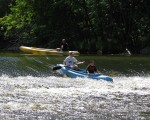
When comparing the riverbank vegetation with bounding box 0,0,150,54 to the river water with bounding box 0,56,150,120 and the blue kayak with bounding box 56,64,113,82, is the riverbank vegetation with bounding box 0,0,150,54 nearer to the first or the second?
the blue kayak with bounding box 56,64,113,82

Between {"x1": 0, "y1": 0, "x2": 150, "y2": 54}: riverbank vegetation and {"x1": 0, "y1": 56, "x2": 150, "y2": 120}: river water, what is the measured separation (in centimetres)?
2532

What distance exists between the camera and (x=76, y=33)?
51562 millimetres

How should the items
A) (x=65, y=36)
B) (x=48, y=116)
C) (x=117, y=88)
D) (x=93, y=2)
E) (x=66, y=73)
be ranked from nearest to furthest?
(x=48, y=116)
(x=117, y=88)
(x=66, y=73)
(x=93, y=2)
(x=65, y=36)

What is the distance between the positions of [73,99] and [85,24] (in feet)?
119

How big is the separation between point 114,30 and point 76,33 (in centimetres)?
542

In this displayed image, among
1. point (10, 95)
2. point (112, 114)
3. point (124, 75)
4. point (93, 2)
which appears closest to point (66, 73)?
point (124, 75)

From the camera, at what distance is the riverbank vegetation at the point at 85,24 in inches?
1875

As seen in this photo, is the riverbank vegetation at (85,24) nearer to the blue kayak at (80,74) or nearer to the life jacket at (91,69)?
the blue kayak at (80,74)

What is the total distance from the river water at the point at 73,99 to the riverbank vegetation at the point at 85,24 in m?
25.3

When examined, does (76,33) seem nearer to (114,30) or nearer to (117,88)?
(114,30)

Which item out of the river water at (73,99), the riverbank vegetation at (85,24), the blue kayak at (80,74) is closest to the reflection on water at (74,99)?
the river water at (73,99)

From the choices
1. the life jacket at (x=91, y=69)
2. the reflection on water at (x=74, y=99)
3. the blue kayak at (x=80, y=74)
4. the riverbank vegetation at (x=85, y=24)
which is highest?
the riverbank vegetation at (x=85, y=24)

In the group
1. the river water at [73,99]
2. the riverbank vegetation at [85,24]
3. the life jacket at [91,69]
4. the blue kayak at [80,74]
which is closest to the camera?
the river water at [73,99]

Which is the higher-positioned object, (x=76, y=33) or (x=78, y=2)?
(x=78, y=2)
